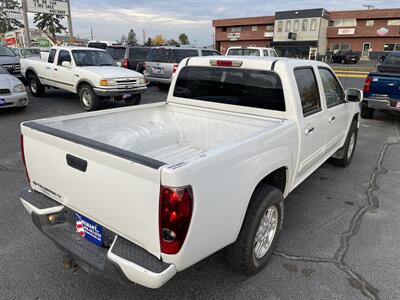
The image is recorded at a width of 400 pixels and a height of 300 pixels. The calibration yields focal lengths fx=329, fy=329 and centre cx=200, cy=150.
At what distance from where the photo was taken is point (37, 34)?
1721 inches

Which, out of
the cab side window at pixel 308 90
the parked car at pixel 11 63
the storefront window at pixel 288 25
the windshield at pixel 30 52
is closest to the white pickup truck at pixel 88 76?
the parked car at pixel 11 63

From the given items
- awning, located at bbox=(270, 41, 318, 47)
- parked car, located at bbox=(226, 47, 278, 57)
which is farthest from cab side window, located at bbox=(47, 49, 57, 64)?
awning, located at bbox=(270, 41, 318, 47)

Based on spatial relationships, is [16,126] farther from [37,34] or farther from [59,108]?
[37,34]

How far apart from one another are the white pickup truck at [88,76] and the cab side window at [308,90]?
6.60m

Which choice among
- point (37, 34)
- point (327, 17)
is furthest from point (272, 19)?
point (37, 34)

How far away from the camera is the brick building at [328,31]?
52.2 metres

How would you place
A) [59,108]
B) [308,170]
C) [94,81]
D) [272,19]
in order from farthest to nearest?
[272,19] < [59,108] < [94,81] < [308,170]

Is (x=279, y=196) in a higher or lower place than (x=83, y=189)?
lower

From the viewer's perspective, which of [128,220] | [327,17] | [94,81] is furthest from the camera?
[327,17]

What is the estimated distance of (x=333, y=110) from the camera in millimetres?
4230

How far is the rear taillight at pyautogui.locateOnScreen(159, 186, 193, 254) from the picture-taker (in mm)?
1834

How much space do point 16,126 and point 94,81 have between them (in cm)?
240

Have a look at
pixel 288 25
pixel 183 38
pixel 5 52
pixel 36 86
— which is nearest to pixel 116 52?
pixel 5 52

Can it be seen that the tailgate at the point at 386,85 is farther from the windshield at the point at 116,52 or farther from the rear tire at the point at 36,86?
the windshield at the point at 116,52
